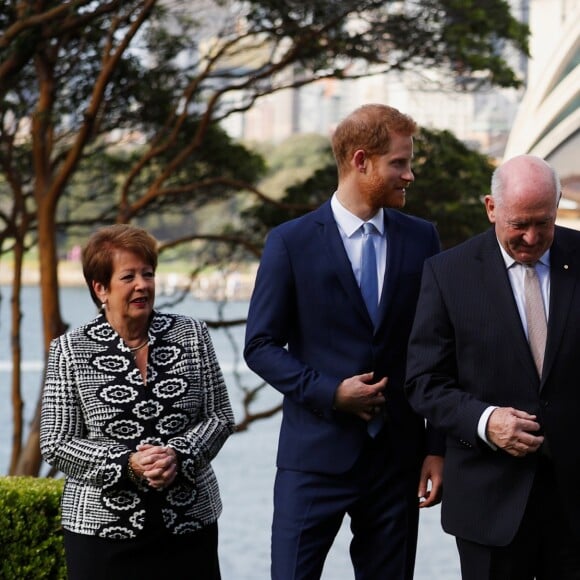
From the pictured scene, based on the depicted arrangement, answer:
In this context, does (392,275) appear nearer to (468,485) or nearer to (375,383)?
(375,383)

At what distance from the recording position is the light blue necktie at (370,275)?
3949 mm

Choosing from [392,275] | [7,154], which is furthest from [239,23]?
[392,275]

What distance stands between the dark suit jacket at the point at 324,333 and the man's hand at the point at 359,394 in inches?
2.0

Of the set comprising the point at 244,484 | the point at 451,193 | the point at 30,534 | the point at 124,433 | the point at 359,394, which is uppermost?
the point at 451,193

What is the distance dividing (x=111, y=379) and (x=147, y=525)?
1.43ft

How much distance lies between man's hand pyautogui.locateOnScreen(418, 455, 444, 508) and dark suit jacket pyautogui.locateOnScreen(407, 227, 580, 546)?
0.19m

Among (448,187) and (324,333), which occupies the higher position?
(448,187)

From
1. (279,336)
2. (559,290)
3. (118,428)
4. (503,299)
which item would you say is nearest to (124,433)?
(118,428)

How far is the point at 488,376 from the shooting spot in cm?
361

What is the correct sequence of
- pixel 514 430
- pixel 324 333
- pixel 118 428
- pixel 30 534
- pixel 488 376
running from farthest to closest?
pixel 30 534 < pixel 324 333 < pixel 118 428 < pixel 488 376 < pixel 514 430

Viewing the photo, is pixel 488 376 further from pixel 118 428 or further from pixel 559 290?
pixel 118 428

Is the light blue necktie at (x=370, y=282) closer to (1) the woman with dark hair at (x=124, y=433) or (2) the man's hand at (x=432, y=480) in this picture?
(2) the man's hand at (x=432, y=480)

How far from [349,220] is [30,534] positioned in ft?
6.61

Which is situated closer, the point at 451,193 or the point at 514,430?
the point at 514,430
